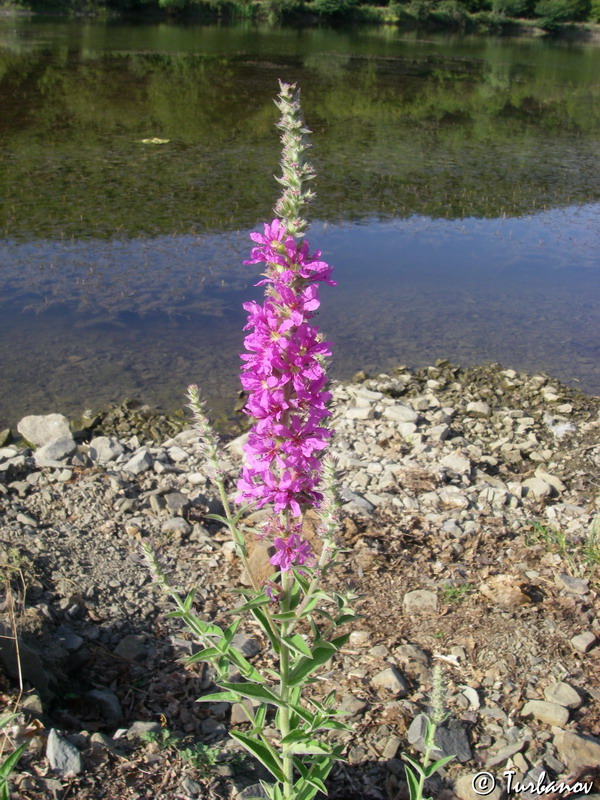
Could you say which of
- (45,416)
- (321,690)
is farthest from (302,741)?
(45,416)

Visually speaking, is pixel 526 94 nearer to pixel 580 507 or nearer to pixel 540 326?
pixel 540 326

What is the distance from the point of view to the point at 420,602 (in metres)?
4.73

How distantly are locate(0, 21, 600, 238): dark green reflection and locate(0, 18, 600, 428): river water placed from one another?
101 millimetres

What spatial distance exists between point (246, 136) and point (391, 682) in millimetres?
19201

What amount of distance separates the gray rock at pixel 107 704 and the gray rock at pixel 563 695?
2.37m

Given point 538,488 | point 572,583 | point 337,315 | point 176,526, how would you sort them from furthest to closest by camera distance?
point 337,315, point 538,488, point 176,526, point 572,583

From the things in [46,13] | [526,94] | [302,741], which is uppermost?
[46,13]

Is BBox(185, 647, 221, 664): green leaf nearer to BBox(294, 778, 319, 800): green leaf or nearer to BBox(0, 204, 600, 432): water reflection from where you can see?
BBox(294, 778, 319, 800): green leaf

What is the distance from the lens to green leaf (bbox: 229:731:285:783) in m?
2.92

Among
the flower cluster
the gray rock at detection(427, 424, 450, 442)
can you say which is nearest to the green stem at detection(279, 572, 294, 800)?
the flower cluster

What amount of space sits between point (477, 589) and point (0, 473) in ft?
12.8

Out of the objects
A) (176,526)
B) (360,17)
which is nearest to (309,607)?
(176,526)

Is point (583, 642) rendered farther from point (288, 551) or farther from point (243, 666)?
point (288, 551)

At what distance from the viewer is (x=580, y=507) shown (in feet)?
19.7
